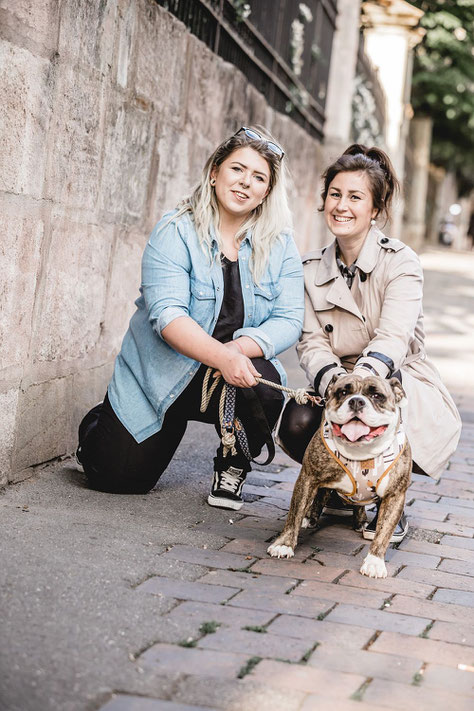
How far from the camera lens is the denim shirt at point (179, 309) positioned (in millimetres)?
4281

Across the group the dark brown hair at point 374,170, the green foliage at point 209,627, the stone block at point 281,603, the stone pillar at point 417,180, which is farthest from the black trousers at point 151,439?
the stone pillar at point 417,180

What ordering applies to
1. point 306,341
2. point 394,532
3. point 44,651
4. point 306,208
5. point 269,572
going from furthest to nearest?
point 306,208
point 306,341
point 394,532
point 269,572
point 44,651

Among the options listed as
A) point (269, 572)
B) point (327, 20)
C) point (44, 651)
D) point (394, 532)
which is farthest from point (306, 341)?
point (327, 20)

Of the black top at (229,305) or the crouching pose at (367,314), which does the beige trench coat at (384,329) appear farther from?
the black top at (229,305)

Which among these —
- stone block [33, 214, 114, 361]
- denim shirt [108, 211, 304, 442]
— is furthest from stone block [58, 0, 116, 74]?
denim shirt [108, 211, 304, 442]

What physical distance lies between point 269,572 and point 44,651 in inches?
46.2

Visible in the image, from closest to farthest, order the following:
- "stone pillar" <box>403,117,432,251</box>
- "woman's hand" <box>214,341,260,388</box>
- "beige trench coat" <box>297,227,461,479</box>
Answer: "woman's hand" <box>214,341,260,388</box> < "beige trench coat" <box>297,227,461,479</box> < "stone pillar" <box>403,117,432,251</box>

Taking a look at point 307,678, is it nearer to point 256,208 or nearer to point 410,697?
point 410,697

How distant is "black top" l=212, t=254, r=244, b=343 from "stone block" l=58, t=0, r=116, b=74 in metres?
1.13

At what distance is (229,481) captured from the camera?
4523mm

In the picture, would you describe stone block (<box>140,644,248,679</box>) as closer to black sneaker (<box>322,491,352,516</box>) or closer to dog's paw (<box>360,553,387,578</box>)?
dog's paw (<box>360,553,387,578</box>)

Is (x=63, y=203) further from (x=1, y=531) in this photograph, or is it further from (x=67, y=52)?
(x=1, y=531)

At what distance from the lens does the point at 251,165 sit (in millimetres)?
4367

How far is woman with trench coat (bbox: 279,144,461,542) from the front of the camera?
4293mm
